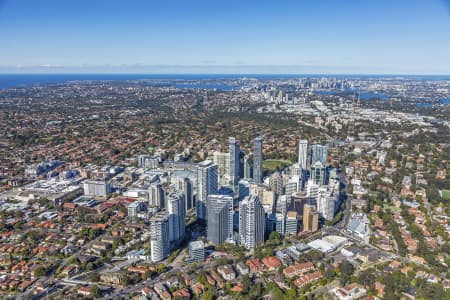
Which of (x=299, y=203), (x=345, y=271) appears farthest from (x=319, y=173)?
(x=345, y=271)

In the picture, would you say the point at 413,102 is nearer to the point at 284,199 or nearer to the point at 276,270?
the point at 284,199

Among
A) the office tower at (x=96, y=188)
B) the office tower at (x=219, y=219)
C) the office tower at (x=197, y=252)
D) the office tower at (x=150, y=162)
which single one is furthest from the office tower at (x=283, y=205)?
the office tower at (x=150, y=162)

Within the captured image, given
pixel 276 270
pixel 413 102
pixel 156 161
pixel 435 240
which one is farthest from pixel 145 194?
pixel 413 102

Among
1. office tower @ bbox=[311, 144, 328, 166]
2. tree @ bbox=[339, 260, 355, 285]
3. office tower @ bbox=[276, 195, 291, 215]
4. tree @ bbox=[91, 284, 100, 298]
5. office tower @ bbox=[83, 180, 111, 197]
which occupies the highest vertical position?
office tower @ bbox=[311, 144, 328, 166]

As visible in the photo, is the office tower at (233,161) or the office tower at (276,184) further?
the office tower at (233,161)

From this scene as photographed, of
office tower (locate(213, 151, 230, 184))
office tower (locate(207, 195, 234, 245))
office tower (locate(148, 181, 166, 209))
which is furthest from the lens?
office tower (locate(213, 151, 230, 184))

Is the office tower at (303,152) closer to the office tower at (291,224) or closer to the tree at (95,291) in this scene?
the office tower at (291,224)

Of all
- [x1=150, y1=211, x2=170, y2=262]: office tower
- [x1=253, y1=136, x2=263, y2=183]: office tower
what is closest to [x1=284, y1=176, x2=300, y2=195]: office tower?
[x1=253, y1=136, x2=263, y2=183]: office tower

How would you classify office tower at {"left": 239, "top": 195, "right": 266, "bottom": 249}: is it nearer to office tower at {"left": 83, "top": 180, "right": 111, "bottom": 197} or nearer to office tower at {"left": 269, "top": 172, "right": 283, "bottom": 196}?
office tower at {"left": 269, "top": 172, "right": 283, "bottom": 196}
